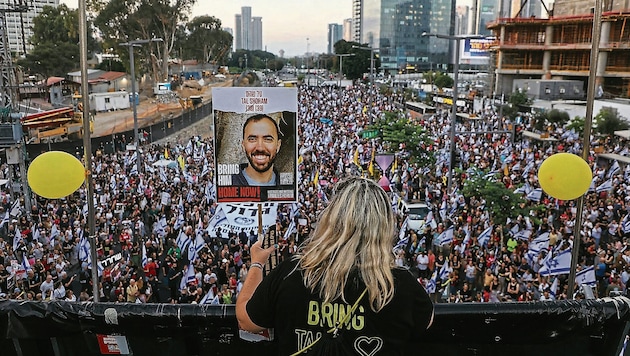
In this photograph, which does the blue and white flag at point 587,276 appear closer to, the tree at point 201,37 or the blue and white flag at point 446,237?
the blue and white flag at point 446,237

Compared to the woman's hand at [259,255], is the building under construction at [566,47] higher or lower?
higher

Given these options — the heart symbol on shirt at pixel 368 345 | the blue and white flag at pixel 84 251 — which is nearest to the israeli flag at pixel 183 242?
the blue and white flag at pixel 84 251

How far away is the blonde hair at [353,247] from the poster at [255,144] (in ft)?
9.84

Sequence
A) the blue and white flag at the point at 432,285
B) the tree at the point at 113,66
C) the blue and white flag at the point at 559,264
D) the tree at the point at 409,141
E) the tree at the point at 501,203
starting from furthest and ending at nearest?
1. the tree at the point at 113,66
2. the tree at the point at 409,141
3. the tree at the point at 501,203
4. the blue and white flag at the point at 432,285
5. the blue and white flag at the point at 559,264

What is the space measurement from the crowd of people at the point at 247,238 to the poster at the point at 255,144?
0.50 meters

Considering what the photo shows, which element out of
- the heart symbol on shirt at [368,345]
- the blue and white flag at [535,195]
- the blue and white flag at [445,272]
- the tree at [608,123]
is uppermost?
the heart symbol on shirt at [368,345]

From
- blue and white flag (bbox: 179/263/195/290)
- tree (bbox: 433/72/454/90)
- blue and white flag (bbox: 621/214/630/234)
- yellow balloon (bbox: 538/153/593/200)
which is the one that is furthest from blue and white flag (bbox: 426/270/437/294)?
tree (bbox: 433/72/454/90)

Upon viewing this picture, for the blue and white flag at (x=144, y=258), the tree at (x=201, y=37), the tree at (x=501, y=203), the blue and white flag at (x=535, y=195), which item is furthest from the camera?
the tree at (x=201, y=37)

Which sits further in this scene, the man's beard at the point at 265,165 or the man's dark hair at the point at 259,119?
the man's beard at the point at 265,165

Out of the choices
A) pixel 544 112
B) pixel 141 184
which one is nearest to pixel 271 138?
pixel 141 184

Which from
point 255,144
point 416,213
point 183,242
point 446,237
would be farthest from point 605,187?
point 255,144

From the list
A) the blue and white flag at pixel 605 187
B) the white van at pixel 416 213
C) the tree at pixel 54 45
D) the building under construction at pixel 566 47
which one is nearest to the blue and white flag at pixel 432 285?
the white van at pixel 416 213

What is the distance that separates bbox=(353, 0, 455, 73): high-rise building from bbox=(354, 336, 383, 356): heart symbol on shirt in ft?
478

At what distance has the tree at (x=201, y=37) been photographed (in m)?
62.6
